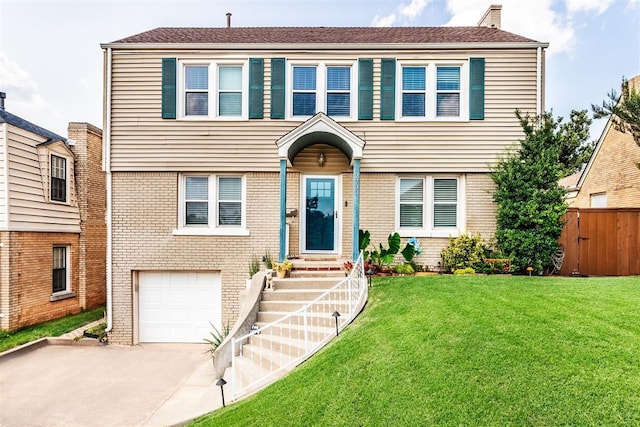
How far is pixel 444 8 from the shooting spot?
1309cm

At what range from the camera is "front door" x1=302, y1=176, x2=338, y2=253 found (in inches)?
378

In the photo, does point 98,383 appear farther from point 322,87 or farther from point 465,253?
point 465,253

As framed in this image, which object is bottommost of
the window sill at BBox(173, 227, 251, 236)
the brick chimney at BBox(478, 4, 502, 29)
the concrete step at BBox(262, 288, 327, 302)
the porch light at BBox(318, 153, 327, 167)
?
the concrete step at BBox(262, 288, 327, 302)

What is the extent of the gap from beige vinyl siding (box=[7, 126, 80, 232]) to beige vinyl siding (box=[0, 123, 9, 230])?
3.8 inches

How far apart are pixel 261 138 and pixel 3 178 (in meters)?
7.01

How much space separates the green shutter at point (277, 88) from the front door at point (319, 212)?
6.37 ft

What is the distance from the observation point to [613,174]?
541 inches

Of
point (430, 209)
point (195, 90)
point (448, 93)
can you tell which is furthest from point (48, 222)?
point (448, 93)

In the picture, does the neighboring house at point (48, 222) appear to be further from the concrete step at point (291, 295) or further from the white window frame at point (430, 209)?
the white window frame at point (430, 209)

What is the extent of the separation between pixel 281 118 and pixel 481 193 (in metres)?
5.74

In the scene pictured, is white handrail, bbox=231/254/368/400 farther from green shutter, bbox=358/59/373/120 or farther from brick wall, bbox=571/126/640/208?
brick wall, bbox=571/126/640/208

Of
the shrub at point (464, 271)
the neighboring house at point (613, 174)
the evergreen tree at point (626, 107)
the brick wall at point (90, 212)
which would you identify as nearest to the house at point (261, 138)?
the shrub at point (464, 271)

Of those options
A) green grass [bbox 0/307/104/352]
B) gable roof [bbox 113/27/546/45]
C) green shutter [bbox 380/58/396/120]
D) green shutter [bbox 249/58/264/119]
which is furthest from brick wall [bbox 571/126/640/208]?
green grass [bbox 0/307/104/352]

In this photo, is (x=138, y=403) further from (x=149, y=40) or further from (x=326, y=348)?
(x=149, y=40)
